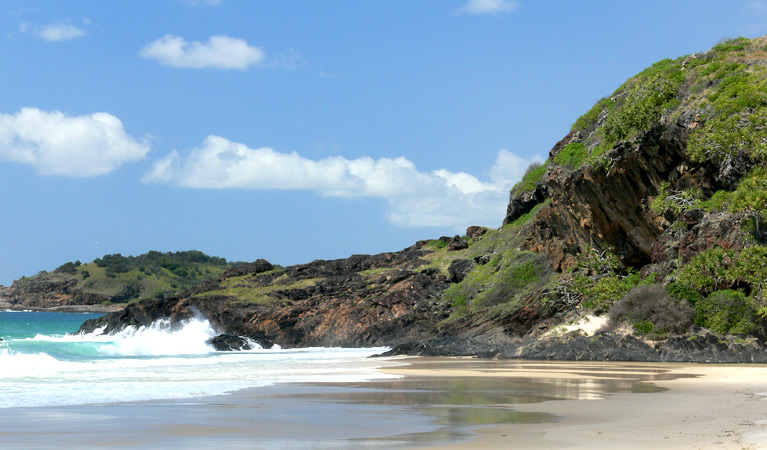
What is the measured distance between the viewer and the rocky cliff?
105 ft

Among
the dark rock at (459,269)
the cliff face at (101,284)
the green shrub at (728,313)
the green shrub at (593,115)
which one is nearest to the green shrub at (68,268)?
the cliff face at (101,284)

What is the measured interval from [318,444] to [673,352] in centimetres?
2259

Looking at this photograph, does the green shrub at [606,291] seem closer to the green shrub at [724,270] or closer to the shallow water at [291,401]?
the green shrub at [724,270]

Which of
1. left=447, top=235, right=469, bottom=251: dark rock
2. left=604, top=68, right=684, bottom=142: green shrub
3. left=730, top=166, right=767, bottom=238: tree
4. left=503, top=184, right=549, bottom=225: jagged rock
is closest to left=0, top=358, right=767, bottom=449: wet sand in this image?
left=730, top=166, right=767, bottom=238: tree

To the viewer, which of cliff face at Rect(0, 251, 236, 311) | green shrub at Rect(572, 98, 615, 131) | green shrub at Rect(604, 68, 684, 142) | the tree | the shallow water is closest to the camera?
the shallow water

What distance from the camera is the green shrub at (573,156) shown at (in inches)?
1798

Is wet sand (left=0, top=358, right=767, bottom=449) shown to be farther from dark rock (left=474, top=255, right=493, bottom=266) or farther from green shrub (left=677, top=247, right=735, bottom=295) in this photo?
dark rock (left=474, top=255, right=493, bottom=266)

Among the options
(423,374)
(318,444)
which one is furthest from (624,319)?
(318,444)

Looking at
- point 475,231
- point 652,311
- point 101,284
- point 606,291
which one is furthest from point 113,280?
point 652,311

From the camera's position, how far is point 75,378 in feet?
83.8

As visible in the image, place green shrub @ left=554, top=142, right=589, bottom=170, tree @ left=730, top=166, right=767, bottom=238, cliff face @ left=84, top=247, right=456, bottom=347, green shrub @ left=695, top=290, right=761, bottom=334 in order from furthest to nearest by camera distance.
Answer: cliff face @ left=84, top=247, right=456, bottom=347 < green shrub @ left=554, top=142, right=589, bottom=170 < tree @ left=730, top=166, right=767, bottom=238 < green shrub @ left=695, top=290, right=761, bottom=334

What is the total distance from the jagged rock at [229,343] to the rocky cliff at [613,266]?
145 cm

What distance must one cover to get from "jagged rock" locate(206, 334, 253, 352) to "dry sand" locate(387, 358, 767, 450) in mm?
34287

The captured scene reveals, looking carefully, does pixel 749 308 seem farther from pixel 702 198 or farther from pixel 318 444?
pixel 318 444
